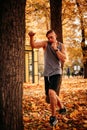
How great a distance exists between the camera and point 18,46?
189 inches

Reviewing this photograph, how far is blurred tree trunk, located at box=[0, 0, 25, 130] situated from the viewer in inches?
184

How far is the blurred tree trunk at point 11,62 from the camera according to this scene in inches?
184

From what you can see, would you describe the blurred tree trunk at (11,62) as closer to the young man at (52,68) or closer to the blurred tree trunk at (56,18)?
the young man at (52,68)

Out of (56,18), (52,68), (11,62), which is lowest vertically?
(52,68)

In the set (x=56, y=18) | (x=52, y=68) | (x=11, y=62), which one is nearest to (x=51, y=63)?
(x=52, y=68)

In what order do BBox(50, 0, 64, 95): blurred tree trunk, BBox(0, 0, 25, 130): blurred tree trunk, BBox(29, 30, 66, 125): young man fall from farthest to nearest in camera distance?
1. BBox(50, 0, 64, 95): blurred tree trunk
2. BBox(29, 30, 66, 125): young man
3. BBox(0, 0, 25, 130): blurred tree trunk

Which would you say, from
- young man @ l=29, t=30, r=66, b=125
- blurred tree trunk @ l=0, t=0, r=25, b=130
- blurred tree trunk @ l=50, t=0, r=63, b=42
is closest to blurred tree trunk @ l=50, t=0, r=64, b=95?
blurred tree trunk @ l=50, t=0, r=63, b=42

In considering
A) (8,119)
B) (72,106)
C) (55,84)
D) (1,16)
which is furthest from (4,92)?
(72,106)

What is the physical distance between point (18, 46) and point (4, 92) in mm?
711

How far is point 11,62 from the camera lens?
4.73 m

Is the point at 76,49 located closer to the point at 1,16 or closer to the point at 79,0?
the point at 79,0

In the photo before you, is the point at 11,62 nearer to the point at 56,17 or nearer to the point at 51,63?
the point at 51,63

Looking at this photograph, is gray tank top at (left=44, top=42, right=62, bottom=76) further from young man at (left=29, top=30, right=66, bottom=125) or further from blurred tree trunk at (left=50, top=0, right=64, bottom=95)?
blurred tree trunk at (left=50, top=0, right=64, bottom=95)

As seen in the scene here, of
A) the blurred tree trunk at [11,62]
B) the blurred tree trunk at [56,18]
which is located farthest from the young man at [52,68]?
the blurred tree trunk at [56,18]
